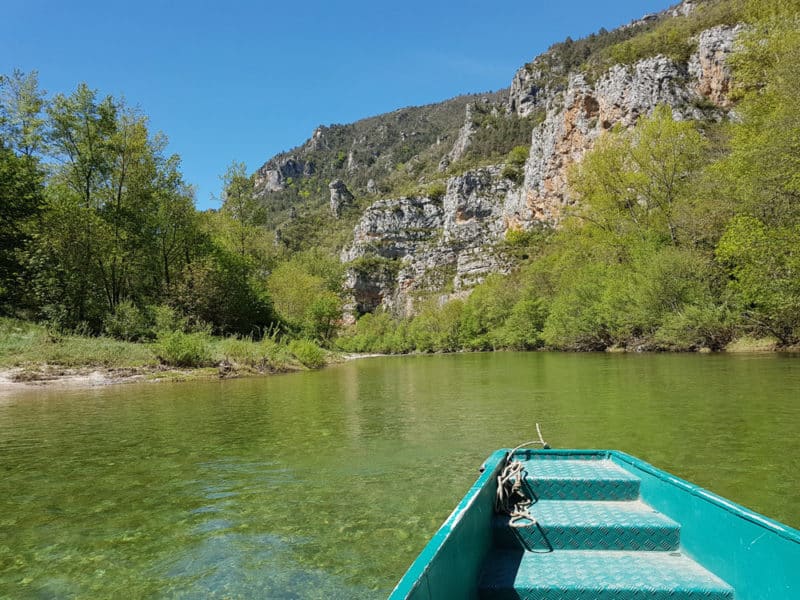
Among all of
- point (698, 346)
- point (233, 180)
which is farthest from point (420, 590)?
point (233, 180)

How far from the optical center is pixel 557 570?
3.17 m

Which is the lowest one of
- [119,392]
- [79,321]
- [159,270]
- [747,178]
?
[119,392]

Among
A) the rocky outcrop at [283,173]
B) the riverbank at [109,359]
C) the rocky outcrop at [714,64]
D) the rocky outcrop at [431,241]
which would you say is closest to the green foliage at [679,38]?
the rocky outcrop at [714,64]

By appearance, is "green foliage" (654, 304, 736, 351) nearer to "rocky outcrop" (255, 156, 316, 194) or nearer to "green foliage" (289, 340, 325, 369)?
"green foliage" (289, 340, 325, 369)

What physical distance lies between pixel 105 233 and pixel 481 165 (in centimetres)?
10428

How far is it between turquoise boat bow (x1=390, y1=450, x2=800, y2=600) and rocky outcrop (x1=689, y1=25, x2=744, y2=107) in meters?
67.5

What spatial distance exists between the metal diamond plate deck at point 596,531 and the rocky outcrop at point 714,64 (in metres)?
67.7

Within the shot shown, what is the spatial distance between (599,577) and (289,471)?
15.2 ft

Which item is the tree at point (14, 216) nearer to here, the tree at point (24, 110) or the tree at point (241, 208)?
the tree at point (24, 110)

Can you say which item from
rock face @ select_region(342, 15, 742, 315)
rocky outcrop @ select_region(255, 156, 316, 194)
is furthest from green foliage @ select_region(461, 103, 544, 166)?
rocky outcrop @ select_region(255, 156, 316, 194)

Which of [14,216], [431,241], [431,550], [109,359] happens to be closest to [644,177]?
[109,359]

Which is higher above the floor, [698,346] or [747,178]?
[747,178]

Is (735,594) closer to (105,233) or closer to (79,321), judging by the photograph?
(79,321)

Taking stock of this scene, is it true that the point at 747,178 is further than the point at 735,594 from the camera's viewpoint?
Yes
